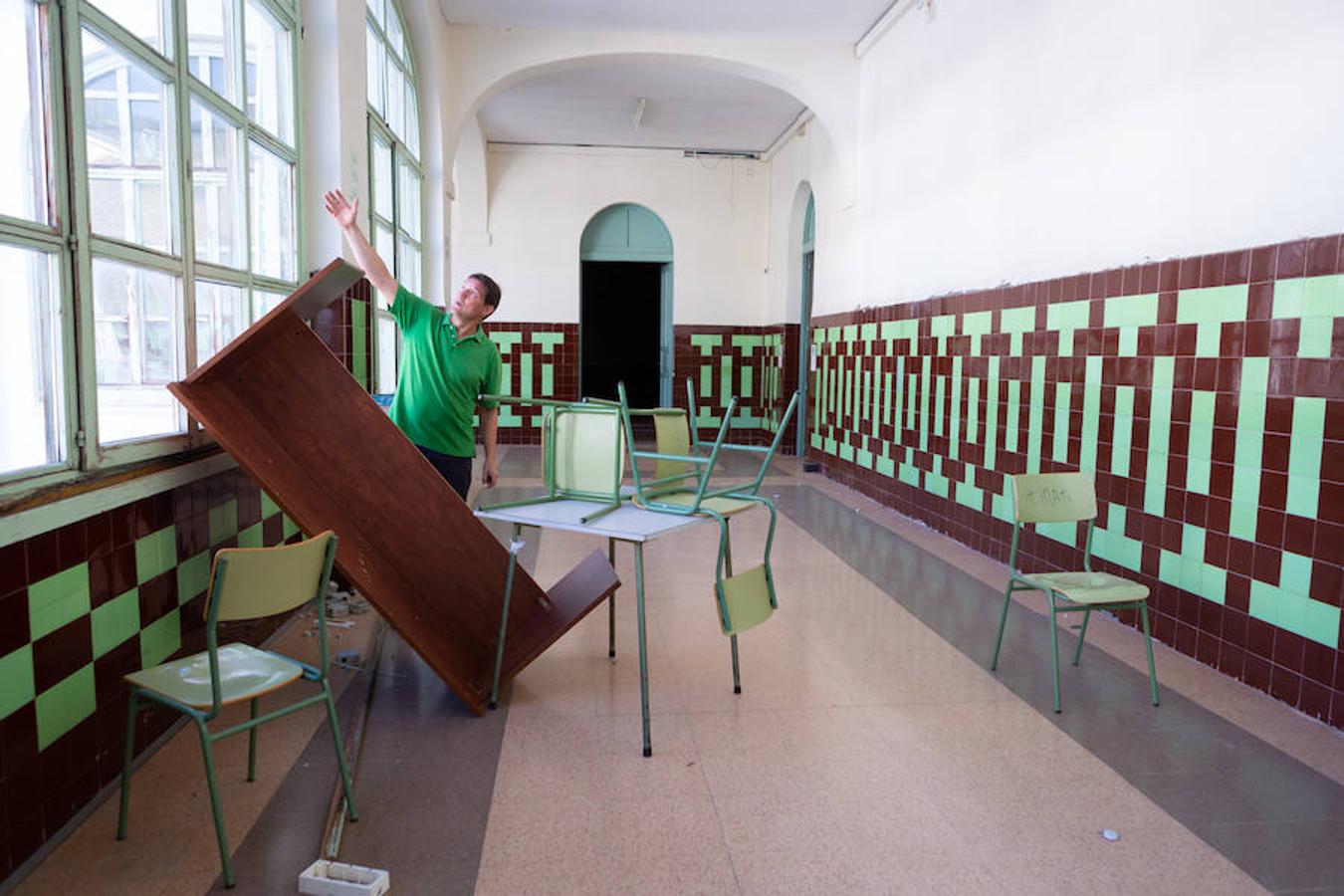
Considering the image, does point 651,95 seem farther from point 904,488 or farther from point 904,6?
point 904,488

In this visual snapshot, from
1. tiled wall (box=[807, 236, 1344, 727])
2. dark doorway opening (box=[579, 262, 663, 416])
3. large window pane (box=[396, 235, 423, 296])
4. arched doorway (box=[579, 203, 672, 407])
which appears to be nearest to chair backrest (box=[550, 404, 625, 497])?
tiled wall (box=[807, 236, 1344, 727])

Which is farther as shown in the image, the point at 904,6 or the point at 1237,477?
the point at 904,6

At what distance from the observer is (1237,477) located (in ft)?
10.8

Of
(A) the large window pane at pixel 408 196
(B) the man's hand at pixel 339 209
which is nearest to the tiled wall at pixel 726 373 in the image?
(A) the large window pane at pixel 408 196

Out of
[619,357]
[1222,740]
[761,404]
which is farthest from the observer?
[619,357]

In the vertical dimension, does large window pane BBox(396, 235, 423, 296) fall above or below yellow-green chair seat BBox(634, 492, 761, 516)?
above

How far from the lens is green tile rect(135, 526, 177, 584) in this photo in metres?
2.44

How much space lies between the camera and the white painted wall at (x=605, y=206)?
10.6 meters

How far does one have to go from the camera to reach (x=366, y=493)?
277cm

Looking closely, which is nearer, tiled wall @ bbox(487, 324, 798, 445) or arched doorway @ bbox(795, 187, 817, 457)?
arched doorway @ bbox(795, 187, 817, 457)

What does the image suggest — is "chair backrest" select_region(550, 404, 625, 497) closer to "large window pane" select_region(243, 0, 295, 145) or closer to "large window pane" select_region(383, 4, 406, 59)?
"large window pane" select_region(243, 0, 295, 145)

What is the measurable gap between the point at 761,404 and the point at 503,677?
27.5 feet

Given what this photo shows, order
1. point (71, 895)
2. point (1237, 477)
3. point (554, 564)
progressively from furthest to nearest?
point (554, 564)
point (1237, 477)
point (71, 895)

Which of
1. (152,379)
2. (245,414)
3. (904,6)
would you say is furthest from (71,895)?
(904,6)
